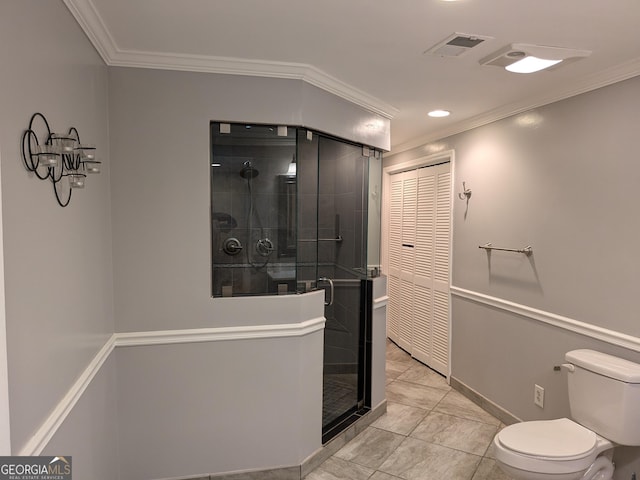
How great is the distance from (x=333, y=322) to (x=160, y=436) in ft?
3.92

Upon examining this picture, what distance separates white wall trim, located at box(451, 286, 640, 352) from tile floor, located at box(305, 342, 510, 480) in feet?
2.81

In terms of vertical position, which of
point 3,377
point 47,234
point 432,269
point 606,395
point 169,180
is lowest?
point 606,395

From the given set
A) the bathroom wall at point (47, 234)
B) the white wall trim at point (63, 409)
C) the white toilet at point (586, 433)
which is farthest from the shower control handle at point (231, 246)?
the white toilet at point (586, 433)

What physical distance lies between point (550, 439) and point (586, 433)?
213 mm

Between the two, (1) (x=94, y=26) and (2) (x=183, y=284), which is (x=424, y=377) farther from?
(1) (x=94, y=26)

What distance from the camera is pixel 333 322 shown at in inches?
115

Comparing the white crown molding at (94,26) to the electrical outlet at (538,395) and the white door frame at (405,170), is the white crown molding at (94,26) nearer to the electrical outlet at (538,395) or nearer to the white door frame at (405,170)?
the white door frame at (405,170)

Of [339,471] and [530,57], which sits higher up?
[530,57]

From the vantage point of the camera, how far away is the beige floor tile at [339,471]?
2582 mm

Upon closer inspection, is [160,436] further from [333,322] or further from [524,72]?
[524,72]

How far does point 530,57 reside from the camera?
213cm

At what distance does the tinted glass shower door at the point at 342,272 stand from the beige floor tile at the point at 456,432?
49 centimetres

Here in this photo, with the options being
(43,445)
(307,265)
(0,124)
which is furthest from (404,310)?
(0,124)

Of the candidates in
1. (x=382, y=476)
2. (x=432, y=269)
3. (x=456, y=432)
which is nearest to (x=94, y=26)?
(x=382, y=476)
